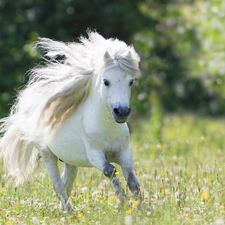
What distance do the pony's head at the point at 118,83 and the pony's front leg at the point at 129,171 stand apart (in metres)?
0.55

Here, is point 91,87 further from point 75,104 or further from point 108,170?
point 108,170

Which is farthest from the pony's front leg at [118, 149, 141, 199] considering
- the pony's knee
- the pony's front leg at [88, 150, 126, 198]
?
the pony's knee

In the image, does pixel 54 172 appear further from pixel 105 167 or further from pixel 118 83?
pixel 118 83

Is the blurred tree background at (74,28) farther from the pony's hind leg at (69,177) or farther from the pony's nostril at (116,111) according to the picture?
the pony's nostril at (116,111)

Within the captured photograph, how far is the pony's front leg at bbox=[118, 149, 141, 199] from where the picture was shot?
4082mm

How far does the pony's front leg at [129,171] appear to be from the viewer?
4.08 metres

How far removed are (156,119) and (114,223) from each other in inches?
285

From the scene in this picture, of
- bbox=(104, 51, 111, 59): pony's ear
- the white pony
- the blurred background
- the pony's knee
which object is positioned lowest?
the pony's knee

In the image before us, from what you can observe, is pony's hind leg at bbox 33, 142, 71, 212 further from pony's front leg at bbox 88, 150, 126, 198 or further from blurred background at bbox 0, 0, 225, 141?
blurred background at bbox 0, 0, 225, 141

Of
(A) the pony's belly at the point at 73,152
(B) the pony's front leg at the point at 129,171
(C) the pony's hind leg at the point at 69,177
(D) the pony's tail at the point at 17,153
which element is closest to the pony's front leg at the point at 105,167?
(B) the pony's front leg at the point at 129,171

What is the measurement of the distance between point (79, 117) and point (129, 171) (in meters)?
0.80

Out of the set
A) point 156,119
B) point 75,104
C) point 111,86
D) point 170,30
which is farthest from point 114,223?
point 170,30

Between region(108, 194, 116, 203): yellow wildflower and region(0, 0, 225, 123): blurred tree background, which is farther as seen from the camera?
region(0, 0, 225, 123): blurred tree background

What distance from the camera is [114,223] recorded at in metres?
3.68
